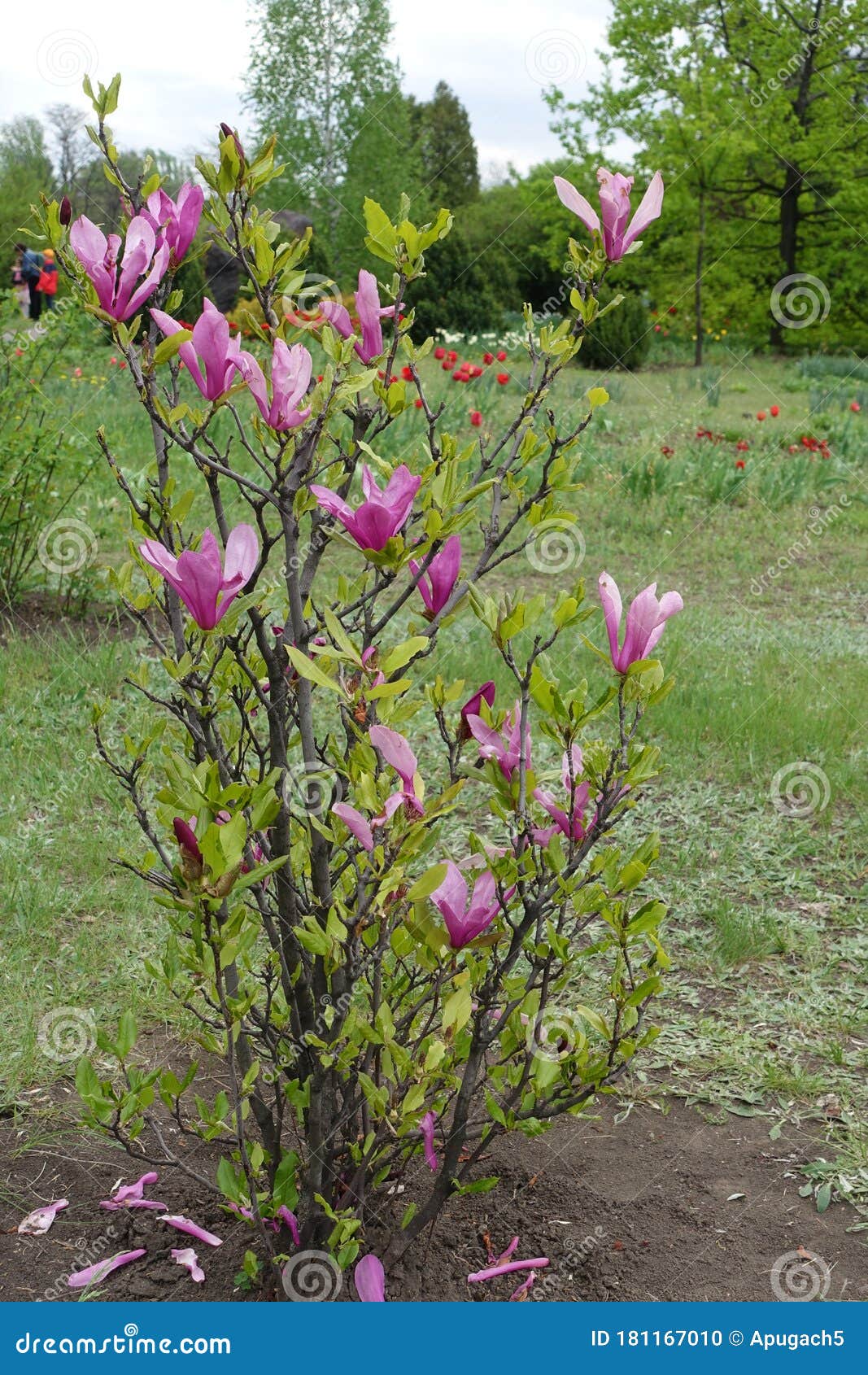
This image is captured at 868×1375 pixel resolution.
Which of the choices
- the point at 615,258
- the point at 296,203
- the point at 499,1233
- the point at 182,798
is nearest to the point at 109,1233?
the point at 499,1233

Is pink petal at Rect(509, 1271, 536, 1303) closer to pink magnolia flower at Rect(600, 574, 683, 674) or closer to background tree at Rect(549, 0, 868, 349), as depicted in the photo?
pink magnolia flower at Rect(600, 574, 683, 674)

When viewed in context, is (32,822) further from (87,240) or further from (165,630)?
(87,240)

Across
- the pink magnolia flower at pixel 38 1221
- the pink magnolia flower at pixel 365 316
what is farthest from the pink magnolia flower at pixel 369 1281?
the pink magnolia flower at pixel 365 316

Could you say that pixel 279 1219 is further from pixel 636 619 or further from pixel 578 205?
pixel 578 205

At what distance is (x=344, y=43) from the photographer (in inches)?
852

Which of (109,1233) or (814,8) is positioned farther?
(814,8)

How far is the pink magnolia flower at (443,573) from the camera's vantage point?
1.65m

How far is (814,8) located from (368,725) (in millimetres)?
22210

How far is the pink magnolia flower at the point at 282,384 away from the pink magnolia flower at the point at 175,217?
319 mm

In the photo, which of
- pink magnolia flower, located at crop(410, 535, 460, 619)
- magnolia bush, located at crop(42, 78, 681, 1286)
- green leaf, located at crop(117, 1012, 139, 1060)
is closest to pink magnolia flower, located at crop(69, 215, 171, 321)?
magnolia bush, located at crop(42, 78, 681, 1286)

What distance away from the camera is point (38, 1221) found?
6.75 ft

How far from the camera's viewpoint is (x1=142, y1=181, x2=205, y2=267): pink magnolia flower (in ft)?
5.56

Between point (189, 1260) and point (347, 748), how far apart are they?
0.92 meters

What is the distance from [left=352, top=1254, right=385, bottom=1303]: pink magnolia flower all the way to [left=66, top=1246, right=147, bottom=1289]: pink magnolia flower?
44cm
